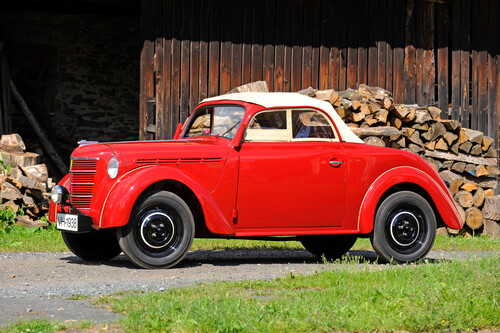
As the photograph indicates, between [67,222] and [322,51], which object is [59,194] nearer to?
[67,222]

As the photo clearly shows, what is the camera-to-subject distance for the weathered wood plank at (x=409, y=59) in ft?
45.7

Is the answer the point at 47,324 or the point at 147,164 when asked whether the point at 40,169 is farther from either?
the point at 47,324

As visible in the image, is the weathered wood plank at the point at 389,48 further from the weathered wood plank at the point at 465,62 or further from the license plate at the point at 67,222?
the license plate at the point at 67,222

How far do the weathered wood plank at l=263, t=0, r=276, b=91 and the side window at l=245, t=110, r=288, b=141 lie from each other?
515cm

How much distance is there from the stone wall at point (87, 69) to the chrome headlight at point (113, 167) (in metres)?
9.06

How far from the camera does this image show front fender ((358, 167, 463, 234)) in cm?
815

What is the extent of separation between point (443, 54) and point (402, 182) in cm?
634

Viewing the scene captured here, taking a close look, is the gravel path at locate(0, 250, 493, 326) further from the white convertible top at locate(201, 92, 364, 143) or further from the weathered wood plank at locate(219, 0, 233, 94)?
the weathered wood plank at locate(219, 0, 233, 94)

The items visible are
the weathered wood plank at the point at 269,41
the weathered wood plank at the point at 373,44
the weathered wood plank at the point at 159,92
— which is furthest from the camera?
the weathered wood plank at the point at 373,44

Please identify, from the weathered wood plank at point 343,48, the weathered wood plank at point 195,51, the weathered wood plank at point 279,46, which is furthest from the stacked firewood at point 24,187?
the weathered wood plank at point 343,48

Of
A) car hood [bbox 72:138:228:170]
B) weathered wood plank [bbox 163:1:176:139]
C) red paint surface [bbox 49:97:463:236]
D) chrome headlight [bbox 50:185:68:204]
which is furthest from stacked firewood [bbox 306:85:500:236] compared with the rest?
chrome headlight [bbox 50:185:68:204]

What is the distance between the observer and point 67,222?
7.65 meters

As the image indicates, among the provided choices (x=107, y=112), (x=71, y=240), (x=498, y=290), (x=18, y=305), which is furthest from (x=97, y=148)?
(x=107, y=112)

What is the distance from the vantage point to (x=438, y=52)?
14.1 m
